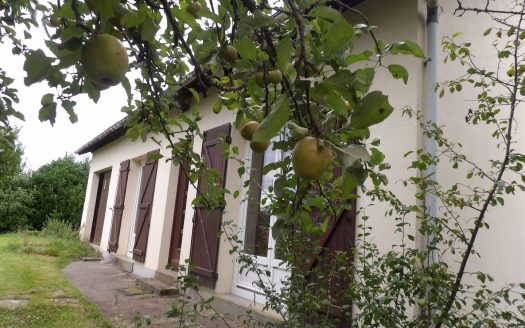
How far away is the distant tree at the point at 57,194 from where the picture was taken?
50.2 feet

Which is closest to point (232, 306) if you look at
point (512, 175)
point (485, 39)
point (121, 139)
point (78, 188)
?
point (512, 175)

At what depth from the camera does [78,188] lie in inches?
631

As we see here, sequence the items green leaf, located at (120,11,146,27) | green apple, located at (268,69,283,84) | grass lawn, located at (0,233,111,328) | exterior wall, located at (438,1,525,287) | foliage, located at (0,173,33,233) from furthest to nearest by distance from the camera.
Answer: foliage, located at (0,173,33,233) < grass lawn, located at (0,233,111,328) < exterior wall, located at (438,1,525,287) < green apple, located at (268,69,283,84) < green leaf, located at (120,11,146,27)

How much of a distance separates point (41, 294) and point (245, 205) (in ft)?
10.2

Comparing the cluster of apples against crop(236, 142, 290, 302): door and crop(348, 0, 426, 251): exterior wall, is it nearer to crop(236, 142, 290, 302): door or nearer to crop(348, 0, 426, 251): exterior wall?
crop(348, 0, 426, 251): exterior wall

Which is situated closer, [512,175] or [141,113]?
[141,113]

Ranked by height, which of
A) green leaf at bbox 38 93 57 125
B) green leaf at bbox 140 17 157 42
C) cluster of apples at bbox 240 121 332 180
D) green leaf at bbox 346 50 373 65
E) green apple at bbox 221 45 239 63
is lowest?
cluster of apples at bbox 240 121 332 180

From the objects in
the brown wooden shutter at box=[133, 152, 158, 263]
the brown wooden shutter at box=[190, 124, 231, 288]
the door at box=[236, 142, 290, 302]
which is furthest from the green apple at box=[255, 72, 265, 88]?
the brown wooden shutter at box=[133, 152, 158, 263]

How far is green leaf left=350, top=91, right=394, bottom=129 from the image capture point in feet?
2.66

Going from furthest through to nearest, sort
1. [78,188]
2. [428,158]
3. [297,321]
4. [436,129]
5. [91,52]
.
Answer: [78,188] < [436,129] < [297,321] < [428,158] < [91,52]

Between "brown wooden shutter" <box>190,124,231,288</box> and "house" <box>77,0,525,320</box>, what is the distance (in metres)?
0.01

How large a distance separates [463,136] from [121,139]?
27.0 ft

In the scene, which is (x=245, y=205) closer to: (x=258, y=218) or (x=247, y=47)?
(x=258, y=218)

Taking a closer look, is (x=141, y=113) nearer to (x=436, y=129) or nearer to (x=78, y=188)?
(x=436, y=129)
